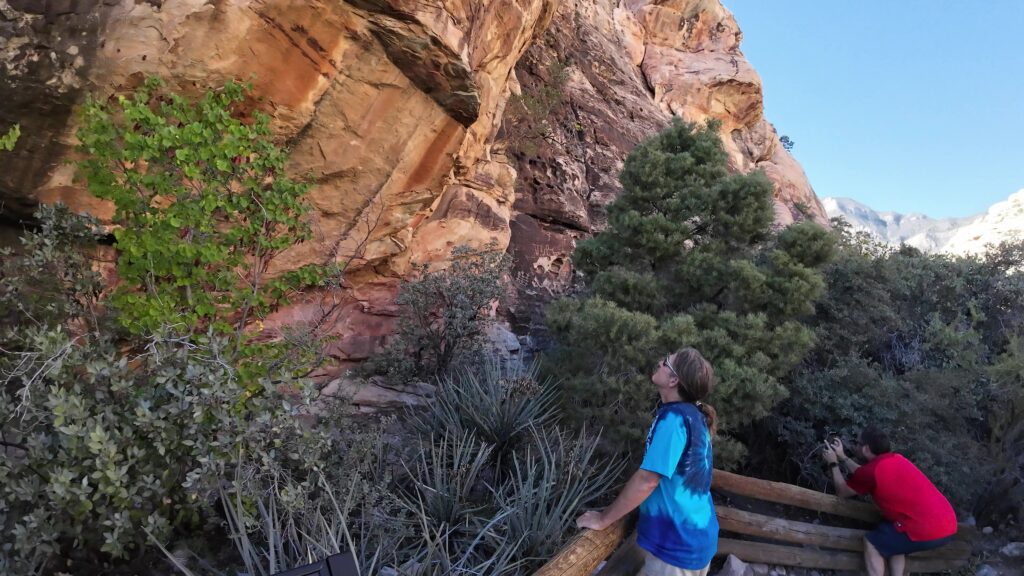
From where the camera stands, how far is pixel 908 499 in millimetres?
4008

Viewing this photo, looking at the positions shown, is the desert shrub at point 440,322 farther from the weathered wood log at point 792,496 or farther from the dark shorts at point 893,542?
the dark shorts at point 893,542

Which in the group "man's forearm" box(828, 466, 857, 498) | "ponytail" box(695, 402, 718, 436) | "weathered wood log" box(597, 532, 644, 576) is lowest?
"weathered wood log" box(597, 532, 644, 576)

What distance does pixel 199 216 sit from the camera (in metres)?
3.43

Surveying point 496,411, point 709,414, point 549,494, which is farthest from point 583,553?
A: point 496,411

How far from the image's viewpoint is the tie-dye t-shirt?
8.71 ft

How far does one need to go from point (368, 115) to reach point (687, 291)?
13.3 feet

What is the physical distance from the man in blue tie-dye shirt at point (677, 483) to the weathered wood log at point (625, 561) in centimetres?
28

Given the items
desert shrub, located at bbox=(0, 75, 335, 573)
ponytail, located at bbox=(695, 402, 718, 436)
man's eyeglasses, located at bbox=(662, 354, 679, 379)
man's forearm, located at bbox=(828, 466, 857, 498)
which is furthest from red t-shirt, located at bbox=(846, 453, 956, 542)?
desert shrub, located at bbox=(0, 75, 335, 573)

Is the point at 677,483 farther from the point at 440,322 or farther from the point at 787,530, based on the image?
the point at 440,322

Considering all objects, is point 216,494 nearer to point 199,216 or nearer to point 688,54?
point 199,216

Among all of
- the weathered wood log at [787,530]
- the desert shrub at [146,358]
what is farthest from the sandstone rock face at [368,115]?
the weathered wood log at [787,530]

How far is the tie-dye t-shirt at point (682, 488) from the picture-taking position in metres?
2.66

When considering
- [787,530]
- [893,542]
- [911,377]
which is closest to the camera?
[893,542]

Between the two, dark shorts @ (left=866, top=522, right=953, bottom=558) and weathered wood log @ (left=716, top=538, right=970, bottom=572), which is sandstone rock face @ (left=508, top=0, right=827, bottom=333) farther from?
weathered wood log @ (left=716, top=538, right=970, bottom=572)
